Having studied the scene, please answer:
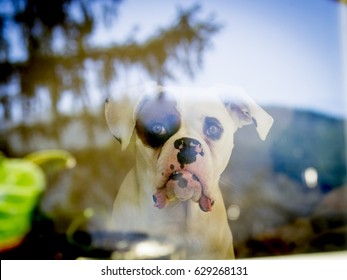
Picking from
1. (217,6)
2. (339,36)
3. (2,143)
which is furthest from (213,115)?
(2,143)

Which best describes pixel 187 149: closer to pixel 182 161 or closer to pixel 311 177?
pixel 182 161

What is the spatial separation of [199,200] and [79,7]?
2.03 ft

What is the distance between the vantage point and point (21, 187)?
1.18m

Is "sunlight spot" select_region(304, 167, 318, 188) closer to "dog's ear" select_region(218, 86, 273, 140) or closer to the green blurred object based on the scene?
"dog's ear" select_region(218, 86, 273, 140)

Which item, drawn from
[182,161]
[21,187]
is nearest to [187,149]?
[182,161]

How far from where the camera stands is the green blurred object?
116 centimetres

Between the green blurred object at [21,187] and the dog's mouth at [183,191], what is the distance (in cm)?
27

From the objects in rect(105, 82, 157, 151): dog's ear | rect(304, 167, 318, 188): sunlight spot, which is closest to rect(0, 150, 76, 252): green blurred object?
rect(105, 82, 157, 151): dog's ear

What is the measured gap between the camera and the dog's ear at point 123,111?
1089 mm

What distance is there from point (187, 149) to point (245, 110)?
0.58ft

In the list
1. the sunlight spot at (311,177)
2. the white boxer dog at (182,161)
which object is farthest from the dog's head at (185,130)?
the sunlight spot at (311,177)

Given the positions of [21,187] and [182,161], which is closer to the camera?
[182,161]

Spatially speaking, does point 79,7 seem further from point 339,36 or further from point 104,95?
point 339,36

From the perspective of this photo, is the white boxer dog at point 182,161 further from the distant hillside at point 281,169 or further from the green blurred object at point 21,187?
the green blurred object at point 21,187
